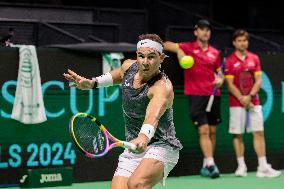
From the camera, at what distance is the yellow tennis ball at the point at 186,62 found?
10.1 meters

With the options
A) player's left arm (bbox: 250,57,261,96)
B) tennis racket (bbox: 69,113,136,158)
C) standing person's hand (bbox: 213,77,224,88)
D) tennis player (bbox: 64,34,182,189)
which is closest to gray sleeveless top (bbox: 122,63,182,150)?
tennis player (bbox: 64,34,182,189)

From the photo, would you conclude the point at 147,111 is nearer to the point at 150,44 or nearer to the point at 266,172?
the point at 150,44

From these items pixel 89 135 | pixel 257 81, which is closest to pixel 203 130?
pixel 257 81

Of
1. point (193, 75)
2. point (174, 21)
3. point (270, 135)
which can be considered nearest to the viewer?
point (193, 75)

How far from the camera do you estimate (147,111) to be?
5781 mm

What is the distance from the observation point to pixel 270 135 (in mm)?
11188

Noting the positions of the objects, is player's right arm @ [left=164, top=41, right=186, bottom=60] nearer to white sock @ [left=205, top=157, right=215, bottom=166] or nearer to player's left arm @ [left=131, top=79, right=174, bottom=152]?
white sock @ [left=205, top=157, right=215, bottom=166]

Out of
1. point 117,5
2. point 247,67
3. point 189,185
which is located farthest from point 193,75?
point 117,5

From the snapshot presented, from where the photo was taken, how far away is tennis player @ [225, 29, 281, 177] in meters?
10.4

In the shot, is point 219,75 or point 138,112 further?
point 219,75

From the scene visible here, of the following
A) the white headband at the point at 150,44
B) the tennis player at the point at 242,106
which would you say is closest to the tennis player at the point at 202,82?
the tennis player at the point at 242,106

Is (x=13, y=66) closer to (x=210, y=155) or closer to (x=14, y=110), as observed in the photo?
(x=14, y=110)

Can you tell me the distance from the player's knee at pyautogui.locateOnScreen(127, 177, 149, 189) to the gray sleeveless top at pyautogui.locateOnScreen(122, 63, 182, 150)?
45 cm

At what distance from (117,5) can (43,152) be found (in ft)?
22.1
